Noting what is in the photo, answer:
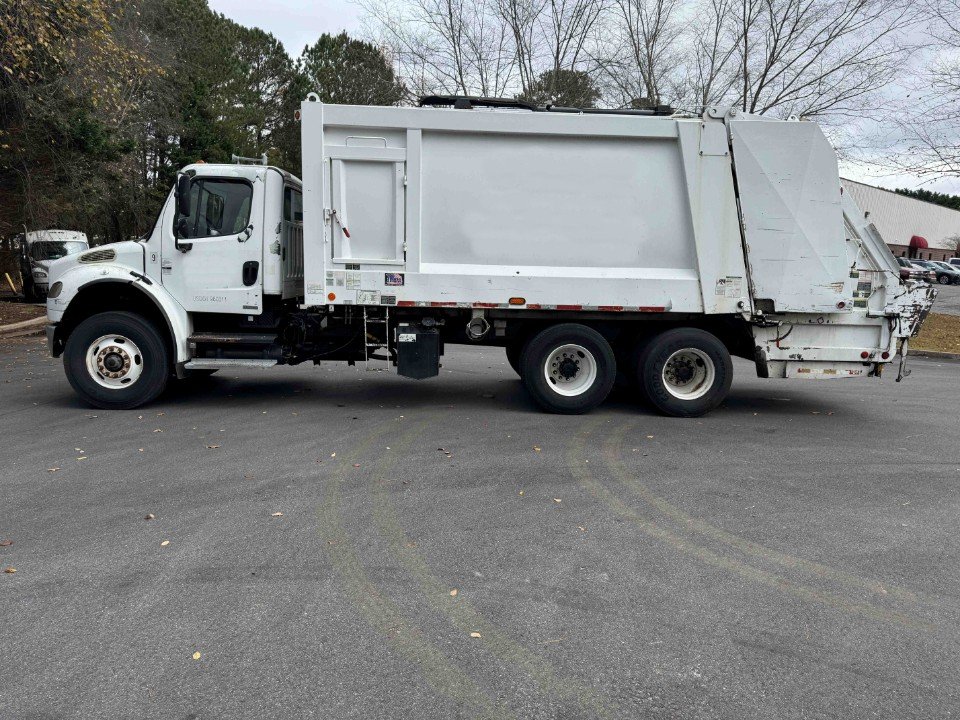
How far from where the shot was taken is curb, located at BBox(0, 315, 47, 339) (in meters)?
16.0

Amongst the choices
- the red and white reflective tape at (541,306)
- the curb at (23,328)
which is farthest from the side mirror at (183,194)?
the curb at (23,328)

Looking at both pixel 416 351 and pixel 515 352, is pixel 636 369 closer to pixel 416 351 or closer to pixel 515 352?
pixel 515 352

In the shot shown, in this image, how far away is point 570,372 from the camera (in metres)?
8.21

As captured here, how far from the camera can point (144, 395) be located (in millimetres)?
8086

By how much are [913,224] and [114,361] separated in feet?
256

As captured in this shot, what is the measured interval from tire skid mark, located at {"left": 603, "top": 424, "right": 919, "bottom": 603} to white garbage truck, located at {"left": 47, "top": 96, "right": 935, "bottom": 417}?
93.4 inches

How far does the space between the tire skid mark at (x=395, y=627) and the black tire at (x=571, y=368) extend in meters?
3.45

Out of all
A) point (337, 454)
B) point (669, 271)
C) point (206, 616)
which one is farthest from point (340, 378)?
point (206, 616)

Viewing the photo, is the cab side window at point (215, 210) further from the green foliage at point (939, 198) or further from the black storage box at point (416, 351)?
the green foliage at point (939, 198)

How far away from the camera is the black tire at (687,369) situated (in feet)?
26.3

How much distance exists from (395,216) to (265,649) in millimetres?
5309

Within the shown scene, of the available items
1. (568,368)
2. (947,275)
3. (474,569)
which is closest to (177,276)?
(568,368)

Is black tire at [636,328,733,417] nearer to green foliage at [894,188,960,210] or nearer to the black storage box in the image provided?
the black storage box

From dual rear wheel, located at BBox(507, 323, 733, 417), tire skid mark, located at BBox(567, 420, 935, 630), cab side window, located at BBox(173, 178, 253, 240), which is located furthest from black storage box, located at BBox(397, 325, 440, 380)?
tire skid mark, located at BBox(567, 420, 935, 630)
